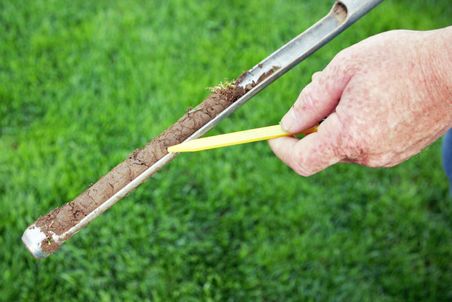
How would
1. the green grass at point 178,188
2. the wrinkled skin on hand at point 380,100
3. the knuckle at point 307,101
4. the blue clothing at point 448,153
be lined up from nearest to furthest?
the wrinkled skin on hand at point 380,100, the knuckle at point 307,101, the blue clothing at point 448,153, the green grass at point 178,188

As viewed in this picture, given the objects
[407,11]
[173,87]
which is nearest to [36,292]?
[173,87]

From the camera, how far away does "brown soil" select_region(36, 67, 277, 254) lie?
1563mm

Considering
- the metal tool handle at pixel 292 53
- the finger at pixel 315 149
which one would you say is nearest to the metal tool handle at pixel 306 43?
the metal tool handle at pixel 292 53

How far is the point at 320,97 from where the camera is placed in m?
1.62

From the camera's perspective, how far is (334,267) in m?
2.79

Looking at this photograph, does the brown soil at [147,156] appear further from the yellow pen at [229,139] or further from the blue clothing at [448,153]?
the blue clothing at [448,153]

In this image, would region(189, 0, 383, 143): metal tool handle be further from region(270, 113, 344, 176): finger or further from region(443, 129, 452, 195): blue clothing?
region(443, 129, 452, 195): blue clothing

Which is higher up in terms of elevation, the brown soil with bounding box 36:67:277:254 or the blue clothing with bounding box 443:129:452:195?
the brown soil with bounding box 36:67:277:254

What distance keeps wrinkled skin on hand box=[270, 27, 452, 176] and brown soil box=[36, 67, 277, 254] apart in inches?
9.1

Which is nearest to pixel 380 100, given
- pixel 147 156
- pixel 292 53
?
pixel 292 53

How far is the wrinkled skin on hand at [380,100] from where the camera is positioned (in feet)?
5.00

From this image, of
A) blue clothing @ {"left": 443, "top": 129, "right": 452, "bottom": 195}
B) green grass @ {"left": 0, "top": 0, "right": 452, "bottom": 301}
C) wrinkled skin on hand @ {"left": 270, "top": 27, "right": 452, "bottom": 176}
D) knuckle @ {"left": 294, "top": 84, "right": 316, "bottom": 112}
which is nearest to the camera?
wrinkled skin on hand @ {"left": 270, "top": 27, "right": 452, "bottom": 176}

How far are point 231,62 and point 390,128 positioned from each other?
2.10 m

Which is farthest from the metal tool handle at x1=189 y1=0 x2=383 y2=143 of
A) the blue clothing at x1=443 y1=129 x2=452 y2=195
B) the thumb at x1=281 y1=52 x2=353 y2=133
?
the blue clothing at x1=443 y1=129 x2=452 y2=195
